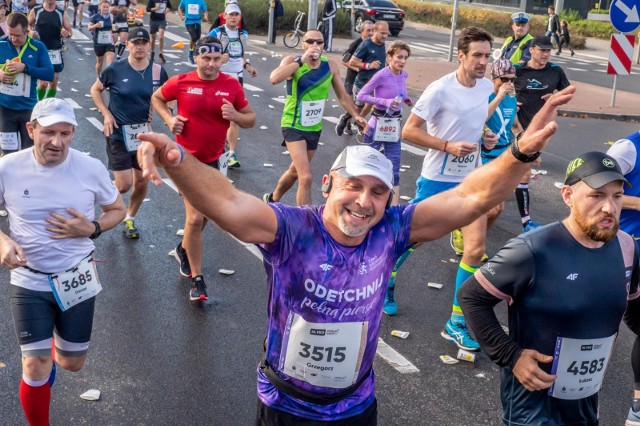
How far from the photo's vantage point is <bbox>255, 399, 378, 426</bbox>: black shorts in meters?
3.55

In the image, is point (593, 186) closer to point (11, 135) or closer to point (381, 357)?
point (381, 357)

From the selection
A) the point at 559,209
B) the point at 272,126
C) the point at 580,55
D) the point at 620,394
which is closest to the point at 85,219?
the point at 620,394

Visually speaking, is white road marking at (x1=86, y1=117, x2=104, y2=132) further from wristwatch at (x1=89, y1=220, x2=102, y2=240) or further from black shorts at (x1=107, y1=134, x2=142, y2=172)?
wristwatch at (x1=89, y1=220, x2=102, y2=240)

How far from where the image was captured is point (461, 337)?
21.0ft

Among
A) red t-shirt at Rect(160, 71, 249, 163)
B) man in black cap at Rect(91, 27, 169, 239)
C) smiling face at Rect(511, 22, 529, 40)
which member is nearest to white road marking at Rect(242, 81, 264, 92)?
smiling face at Rect(511, 22, 529, 40)

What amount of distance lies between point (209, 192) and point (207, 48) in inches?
181

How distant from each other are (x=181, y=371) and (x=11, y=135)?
427 cm

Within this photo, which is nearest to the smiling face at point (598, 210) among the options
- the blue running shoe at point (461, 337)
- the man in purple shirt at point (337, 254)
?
the man in purple shirt at point (337, 254)

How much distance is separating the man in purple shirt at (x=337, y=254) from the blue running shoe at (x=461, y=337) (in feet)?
9.21

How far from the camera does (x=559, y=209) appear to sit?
34.8ft

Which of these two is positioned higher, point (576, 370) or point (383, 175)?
point (383, 175)

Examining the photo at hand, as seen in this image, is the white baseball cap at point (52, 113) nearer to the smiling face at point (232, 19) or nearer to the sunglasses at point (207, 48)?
the sunglasses at point (207, 48)

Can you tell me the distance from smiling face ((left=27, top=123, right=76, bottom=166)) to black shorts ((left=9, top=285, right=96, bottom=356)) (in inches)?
29.8

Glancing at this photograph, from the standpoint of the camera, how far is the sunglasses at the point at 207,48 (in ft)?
24.7
